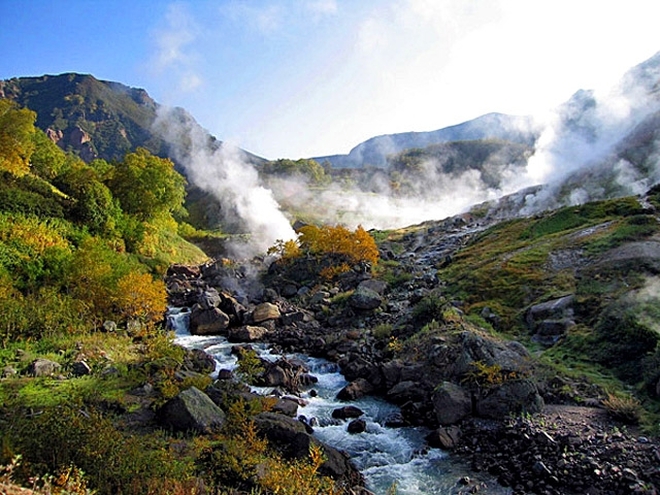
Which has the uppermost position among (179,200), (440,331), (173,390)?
(179,200)

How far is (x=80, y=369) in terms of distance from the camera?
19.8m

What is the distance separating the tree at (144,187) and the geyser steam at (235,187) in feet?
71.3

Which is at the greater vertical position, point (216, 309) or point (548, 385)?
point (216, 309)

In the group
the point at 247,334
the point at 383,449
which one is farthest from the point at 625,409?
the point at 247,334

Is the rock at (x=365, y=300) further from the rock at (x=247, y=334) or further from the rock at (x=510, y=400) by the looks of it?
the rock at (x=510, y=400)

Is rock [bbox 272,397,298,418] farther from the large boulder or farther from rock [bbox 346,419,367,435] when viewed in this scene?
the large boulder

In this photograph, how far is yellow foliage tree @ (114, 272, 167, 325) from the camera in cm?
2752

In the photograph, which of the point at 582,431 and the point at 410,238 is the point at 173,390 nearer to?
the point at 582,431

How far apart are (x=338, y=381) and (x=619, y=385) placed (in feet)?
41.2

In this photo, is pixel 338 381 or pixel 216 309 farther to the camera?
pixel 216 309

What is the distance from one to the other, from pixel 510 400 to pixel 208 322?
2287 centimetres

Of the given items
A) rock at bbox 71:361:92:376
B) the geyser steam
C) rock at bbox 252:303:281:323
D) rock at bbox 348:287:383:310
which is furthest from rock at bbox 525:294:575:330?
the geyser steam

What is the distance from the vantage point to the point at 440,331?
23.8m

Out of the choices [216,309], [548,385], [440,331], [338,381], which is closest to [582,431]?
[548,385]
